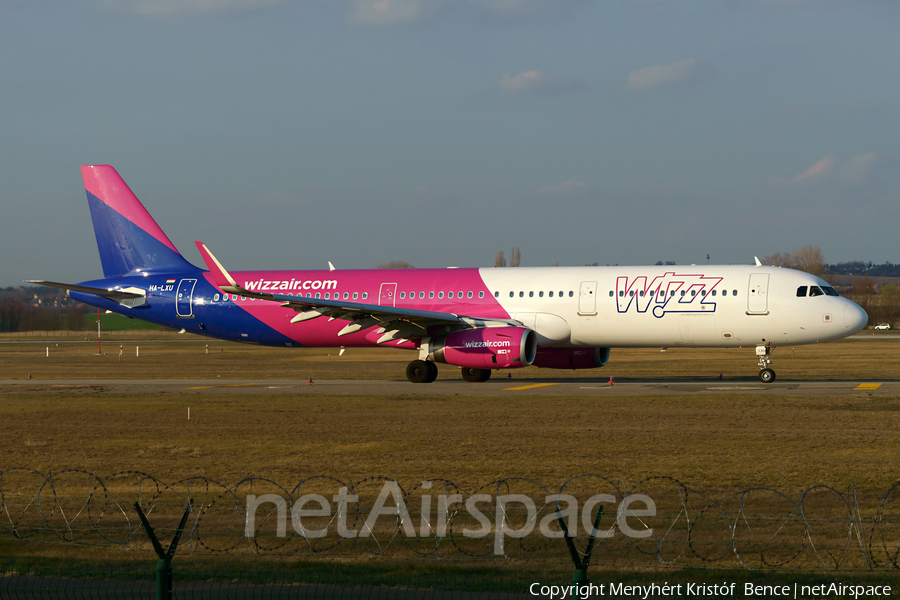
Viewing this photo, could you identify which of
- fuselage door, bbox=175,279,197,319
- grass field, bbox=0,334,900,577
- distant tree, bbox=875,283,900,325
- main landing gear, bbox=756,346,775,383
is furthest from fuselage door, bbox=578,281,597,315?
distant tree, bbox=875,283,900,325

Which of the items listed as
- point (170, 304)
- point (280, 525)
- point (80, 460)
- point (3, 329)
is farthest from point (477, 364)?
point (3, 329)

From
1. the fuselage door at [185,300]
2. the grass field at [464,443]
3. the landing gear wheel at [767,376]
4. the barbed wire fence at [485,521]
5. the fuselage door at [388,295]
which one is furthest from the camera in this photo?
the fuselage door at [185,300]

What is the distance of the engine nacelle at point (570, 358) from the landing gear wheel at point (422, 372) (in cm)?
394

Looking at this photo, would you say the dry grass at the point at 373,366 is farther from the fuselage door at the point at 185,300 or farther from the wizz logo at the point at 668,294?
the wizz logo at the point at 668,294

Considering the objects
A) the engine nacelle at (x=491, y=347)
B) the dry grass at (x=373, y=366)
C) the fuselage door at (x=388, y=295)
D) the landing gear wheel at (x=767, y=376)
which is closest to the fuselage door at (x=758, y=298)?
the landing gear wheel at (x=767, y=376)

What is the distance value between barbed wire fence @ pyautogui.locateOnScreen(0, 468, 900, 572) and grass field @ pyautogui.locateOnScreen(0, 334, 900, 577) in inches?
5.4

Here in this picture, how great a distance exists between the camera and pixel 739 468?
51.4 ft

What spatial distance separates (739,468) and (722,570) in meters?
6.58

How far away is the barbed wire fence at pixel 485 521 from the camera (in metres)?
10.3

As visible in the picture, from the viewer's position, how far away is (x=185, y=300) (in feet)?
123

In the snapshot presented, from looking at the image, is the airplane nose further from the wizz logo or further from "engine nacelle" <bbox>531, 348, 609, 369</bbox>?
"engine nacelle" <bbox>531, 348, 609, 369</bbox>

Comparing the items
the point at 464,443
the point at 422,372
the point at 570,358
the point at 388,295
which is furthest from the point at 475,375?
the point at 464,443

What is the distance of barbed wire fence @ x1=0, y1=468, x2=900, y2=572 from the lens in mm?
10270

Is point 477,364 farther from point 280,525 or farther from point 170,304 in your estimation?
point 280,525
